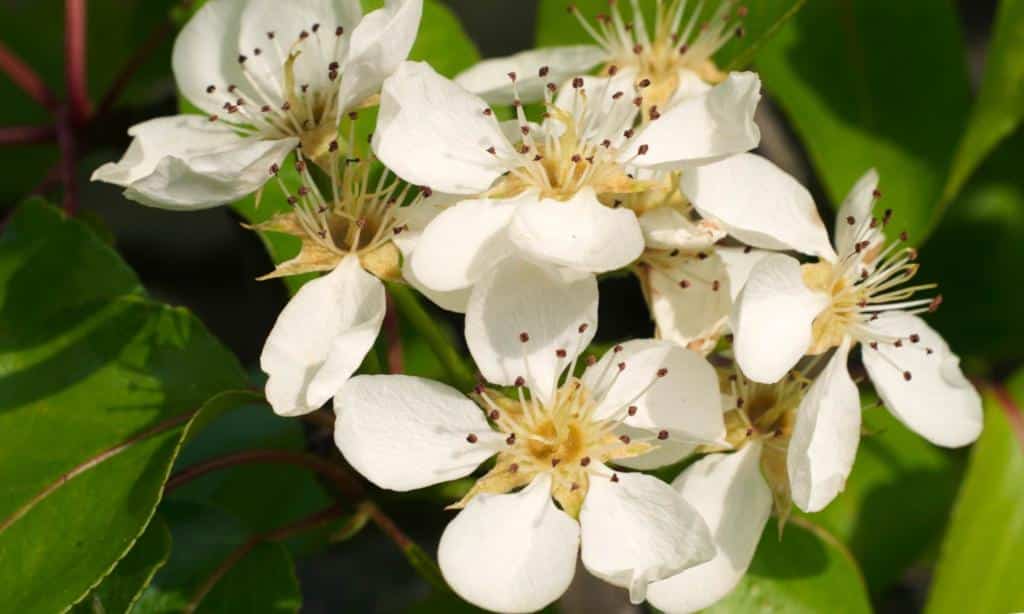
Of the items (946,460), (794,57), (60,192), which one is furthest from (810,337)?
(60,192)

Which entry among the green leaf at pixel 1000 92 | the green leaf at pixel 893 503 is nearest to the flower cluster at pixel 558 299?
the green leaf at pixel 1000 92

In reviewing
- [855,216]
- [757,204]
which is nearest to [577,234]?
[757,204]

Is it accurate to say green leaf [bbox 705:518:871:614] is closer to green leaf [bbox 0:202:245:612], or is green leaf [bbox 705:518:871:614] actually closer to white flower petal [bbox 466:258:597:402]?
white flower petal [bbox 466:258:597:402]

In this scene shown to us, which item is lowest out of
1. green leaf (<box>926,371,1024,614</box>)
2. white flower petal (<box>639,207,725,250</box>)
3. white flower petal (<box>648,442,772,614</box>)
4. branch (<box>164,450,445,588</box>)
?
green leaf (<box>926,371,1024,614</box>)

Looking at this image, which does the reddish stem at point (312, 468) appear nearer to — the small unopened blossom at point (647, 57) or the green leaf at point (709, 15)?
the small unopened blossom at point (647, 57)

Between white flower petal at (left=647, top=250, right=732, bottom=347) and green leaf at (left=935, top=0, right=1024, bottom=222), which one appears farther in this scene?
green leaf at (left=935, top=0, right=1024, bottom=222)

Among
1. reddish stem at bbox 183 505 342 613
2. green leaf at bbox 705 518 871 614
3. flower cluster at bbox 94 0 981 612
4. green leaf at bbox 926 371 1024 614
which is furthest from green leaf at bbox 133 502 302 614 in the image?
green leaf at bbox 926 371 1024 614
